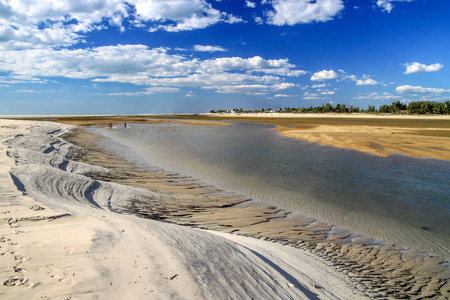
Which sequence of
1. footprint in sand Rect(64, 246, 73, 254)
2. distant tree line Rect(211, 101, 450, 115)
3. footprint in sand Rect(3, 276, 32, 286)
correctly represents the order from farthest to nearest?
distant tree line Rect(211, 101, 450, 115)
footprint in sand Rect(64, 246, 73, 254)
footprint in sand Rect(3, 276, 32, 286)

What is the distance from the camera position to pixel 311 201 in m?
10.0

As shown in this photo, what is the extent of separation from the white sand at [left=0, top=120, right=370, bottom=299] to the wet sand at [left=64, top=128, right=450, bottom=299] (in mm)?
666

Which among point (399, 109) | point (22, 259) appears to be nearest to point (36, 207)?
point (22, 259)

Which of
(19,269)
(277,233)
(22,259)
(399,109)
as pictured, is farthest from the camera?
(399,109)

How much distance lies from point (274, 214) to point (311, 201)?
2.34m

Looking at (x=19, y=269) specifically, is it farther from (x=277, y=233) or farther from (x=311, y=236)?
(x=311, y=236)

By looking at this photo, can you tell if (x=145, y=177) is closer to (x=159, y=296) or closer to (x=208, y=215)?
(x=208, y=215)

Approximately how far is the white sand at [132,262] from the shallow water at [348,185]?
12.2 ft

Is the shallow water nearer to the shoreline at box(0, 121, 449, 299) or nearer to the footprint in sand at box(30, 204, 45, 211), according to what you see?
the shoreline at box(0, 121, 449, 299)

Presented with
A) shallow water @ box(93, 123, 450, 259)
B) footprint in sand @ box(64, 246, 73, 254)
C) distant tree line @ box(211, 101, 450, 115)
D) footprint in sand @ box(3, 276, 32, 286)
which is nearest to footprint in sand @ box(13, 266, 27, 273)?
footprint in sand @ box(3, 276, 32, 286)

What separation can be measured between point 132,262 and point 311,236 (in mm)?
5121

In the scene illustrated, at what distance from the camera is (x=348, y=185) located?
482 inches

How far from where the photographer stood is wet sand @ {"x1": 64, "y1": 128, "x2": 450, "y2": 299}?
5.26 meters

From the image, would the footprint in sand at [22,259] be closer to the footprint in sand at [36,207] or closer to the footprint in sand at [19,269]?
the footprint in sand at [19,269]
